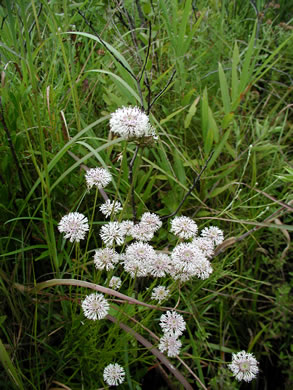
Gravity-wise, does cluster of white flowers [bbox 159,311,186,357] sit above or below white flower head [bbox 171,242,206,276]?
below

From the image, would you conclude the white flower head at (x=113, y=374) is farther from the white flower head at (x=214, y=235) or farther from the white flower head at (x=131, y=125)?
the white flower head at (x=131, y=125)

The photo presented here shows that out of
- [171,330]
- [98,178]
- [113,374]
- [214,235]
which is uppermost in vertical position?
[98,178]

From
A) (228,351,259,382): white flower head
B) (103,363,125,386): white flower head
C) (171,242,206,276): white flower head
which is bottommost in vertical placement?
(103,363,125,386): white flower head

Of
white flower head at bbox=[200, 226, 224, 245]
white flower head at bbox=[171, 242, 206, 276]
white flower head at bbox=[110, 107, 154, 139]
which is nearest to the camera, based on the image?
white flower head at bbox=[110, 107, 154, 139]

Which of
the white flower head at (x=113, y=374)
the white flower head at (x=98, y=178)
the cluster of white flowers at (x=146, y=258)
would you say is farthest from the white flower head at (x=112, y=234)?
the white flower head at (x=113, y=374)

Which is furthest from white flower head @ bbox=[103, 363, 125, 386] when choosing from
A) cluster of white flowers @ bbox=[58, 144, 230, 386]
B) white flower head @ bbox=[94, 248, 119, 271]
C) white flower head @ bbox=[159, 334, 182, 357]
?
white flower head @ bbox=[94, 248, 119, 271]

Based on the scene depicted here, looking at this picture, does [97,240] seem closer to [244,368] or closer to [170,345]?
[170,345]

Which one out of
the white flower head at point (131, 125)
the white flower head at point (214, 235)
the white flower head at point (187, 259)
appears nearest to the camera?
the white flower head at point (131, 125)

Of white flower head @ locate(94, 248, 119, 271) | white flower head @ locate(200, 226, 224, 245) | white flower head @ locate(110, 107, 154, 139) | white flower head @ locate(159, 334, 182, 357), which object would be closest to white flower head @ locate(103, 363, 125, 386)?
white flower head @ locate(159, 334, 182, 357)

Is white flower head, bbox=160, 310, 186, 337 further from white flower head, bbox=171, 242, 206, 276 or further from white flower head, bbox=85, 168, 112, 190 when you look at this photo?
white flower head, bbox=85, 168, 112, 190

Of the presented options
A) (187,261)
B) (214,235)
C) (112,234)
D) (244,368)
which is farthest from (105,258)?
(244,368)

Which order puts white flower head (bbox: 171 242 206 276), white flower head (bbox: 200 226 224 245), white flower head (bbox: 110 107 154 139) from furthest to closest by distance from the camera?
white flower head (bbox: 200 226 224 245) → white flower head (bbox: 171 242 206 276) → white flower head (bbox: 110 107 154 139)

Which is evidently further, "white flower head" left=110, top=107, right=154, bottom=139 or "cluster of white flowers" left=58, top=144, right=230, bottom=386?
"cluster of white flowers" left=58, top=144, right=230, bottom=386
